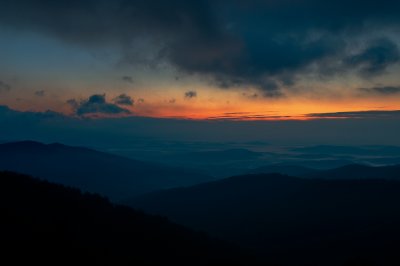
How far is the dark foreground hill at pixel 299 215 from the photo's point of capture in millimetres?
65938

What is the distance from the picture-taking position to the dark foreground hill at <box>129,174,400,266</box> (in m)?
65.9

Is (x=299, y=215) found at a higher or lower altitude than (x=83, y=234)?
lower

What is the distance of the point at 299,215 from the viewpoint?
334 feet

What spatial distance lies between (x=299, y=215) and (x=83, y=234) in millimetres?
66503

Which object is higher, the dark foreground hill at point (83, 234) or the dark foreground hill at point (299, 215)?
the dark foreground hill at point (83, 234)

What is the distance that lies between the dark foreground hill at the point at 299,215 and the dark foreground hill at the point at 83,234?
721 inches

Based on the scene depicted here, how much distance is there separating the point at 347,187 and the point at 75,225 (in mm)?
94625

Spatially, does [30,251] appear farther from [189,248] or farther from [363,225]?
[363,225]

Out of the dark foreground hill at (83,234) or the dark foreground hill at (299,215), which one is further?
the dark foreground hill at (299,215)

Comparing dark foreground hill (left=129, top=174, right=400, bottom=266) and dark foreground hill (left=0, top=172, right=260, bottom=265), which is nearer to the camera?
dark foreground hill (left=0, top=172, right=260, bottom=265)

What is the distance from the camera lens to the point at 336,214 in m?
95.6

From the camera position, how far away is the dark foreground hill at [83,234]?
42.8m

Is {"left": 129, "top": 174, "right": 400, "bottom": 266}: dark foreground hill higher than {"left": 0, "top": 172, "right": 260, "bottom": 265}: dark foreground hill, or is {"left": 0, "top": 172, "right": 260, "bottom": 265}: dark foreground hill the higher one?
{"left": 0, "top": 172, "right": 260, "bottom": 265}: dark foreground hill

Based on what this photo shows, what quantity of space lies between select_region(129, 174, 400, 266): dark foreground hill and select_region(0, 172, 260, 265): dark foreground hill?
60.1 ft
